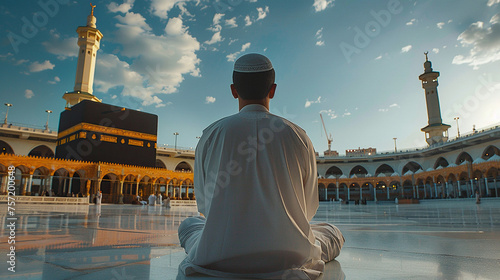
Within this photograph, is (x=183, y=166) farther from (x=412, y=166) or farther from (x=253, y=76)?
(x=253, y=76)

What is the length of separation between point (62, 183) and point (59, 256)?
21.4m

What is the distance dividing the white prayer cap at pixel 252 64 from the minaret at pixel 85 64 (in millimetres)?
32719

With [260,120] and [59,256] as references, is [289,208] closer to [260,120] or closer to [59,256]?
[260,120]

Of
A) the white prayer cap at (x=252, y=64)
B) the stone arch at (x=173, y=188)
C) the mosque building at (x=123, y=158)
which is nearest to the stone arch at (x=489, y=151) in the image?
the mosque building at (x=123, y=158)

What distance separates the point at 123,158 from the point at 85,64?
13687 mm

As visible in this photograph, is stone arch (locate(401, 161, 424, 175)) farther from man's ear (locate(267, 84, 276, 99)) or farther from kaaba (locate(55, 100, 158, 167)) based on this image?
man's ear (locate(267, 84, 276, 99))

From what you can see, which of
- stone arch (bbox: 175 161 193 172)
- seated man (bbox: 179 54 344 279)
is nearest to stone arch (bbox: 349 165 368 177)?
stone arch (bbox: 175 161 193 172)

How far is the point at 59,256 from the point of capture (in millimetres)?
1601

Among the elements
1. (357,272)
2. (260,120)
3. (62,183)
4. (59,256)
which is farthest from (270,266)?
(62,183)

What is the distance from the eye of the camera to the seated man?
3.59 feet

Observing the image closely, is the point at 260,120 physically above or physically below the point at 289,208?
above

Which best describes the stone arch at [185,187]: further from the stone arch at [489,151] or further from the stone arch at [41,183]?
the stone arch at [489,151]

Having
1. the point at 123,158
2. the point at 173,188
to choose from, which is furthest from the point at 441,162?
the point at 123,158

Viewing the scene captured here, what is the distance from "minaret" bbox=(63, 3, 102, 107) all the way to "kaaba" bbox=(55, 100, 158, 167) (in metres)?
7.62
